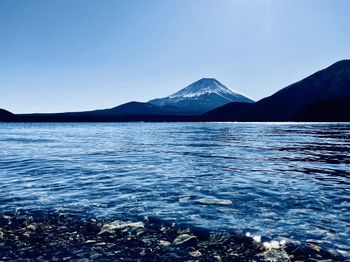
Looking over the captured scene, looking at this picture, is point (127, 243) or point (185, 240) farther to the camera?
point (185, 240)

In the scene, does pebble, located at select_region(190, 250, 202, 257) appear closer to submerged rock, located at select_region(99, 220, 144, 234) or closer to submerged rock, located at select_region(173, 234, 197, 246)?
submerged rock, located at select_region(173, 234, 197, 246)

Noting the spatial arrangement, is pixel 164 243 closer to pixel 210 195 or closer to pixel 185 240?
pixel 185 240

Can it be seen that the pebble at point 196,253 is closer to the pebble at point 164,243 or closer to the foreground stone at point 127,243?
the foreground stone at point 127,243

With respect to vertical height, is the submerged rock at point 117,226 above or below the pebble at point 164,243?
above

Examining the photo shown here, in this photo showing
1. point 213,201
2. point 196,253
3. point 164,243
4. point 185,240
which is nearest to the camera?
point 196,253

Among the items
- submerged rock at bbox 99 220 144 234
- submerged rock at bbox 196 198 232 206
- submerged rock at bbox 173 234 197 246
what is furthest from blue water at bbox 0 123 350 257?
submerged rock at bbox 173 234 197 246

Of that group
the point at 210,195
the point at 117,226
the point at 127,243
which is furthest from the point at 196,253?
the point at 210,195

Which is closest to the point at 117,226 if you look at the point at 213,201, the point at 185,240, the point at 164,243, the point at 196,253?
the point at 164,243

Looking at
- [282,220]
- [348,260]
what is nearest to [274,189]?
[282,220]

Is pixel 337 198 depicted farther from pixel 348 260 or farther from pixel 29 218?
pixel 29 218

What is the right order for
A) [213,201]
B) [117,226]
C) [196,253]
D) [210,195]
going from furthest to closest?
[210,195] < [213,201] < [117,226] < [196,253]

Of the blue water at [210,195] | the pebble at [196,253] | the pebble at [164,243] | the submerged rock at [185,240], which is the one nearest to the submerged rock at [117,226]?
the blue water at [210,195]

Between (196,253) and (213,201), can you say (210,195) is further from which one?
(196,253)

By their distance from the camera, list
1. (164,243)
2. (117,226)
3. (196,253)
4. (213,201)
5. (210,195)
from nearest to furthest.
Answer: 1. (196,253)
2. (164,243)
3. (117,226)
4. (213,201)
5. (210,195)
